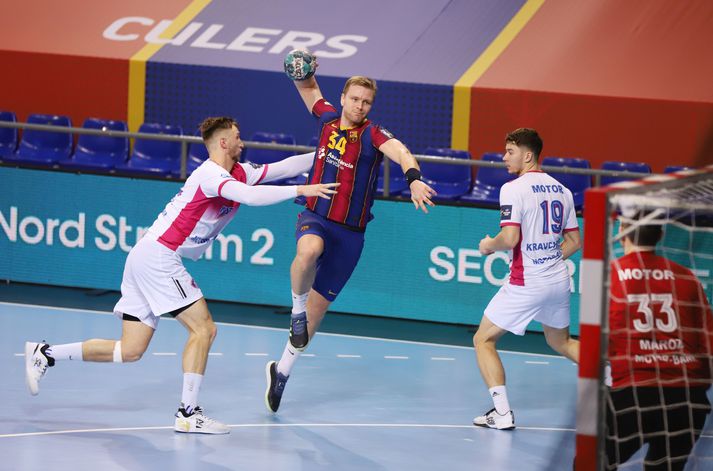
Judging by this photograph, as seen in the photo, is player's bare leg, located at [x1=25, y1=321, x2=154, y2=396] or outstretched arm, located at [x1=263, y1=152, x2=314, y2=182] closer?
player's bare leg, located at [x1=25, y1=321, x2=154, y2=396]

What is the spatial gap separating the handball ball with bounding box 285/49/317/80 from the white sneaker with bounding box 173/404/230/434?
9.36ft

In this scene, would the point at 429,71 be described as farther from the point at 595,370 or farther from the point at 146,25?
the point at 595,370

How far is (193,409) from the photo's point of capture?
354 inches

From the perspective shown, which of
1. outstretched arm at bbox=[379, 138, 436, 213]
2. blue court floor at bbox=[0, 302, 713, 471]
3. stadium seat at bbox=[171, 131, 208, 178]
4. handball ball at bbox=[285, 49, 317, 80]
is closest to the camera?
blue court floor at bbox=[0, 302, 713, 471]

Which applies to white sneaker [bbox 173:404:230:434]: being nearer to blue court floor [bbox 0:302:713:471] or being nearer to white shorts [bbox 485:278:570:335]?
blue court floor [bbox 0:302:713:471]

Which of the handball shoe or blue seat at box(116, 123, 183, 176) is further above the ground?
blue seat at box(116, 123, 183, 176)

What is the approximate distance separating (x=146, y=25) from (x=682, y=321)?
13.9 metres

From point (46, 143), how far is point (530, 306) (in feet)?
32.4

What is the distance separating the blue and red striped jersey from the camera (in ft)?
31.7

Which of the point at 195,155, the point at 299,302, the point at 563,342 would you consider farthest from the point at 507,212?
the point at 195,155

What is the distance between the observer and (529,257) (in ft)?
30.2

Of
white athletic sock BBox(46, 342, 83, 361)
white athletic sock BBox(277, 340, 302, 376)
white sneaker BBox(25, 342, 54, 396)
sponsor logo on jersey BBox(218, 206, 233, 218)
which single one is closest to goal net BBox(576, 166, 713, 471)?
sponsor logo on jersey BBox(218, 206, 233, 218)

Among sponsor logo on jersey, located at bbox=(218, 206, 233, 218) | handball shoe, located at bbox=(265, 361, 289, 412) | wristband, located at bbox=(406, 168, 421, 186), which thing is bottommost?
handball shoe, located at bbox=(265, 361, 289, 412)

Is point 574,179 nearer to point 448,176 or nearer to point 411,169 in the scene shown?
point 448,176
